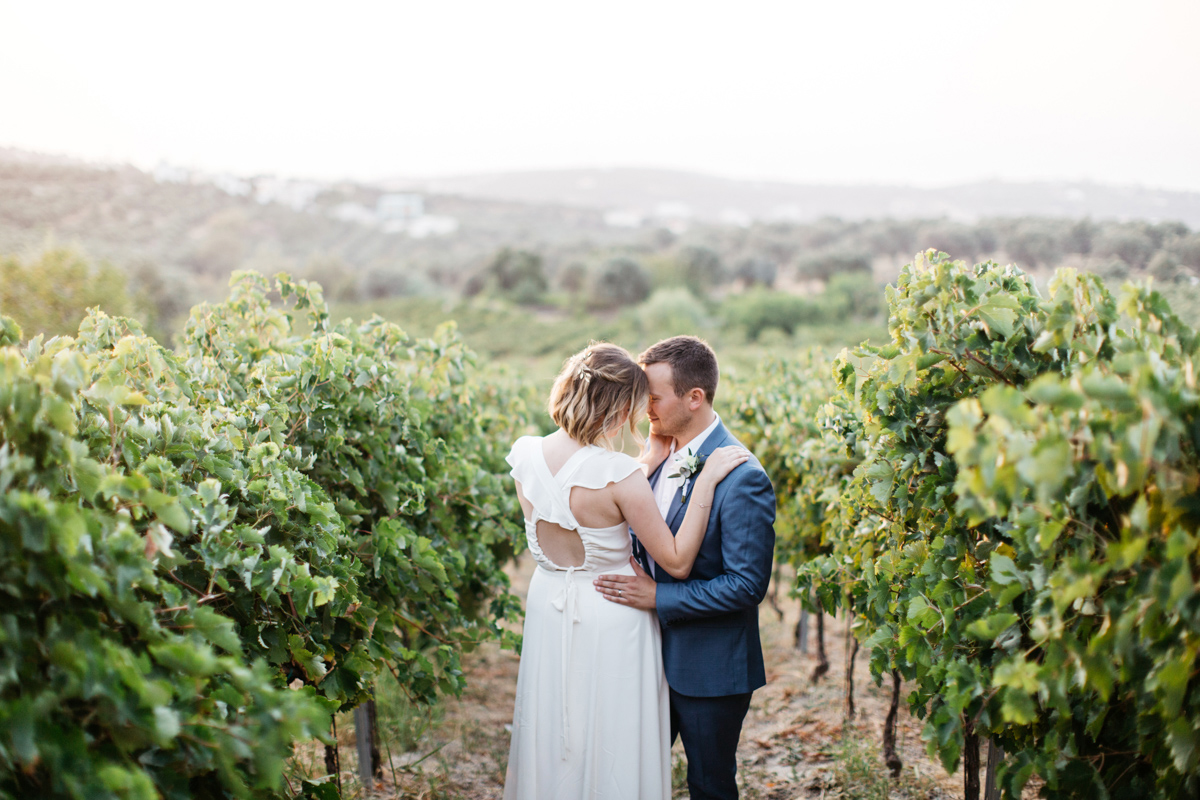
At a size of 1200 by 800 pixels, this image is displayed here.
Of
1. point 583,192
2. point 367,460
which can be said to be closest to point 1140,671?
point 367,460

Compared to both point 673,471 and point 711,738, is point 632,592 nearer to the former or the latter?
point 673,471

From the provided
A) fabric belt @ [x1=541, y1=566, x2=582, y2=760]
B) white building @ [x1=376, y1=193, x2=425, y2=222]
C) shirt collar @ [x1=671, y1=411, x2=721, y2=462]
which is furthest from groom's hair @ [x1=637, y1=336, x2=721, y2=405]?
white building @ [x1=376, y1=193, x2=425, y2=222]

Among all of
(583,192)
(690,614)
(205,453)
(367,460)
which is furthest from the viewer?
(583,192)

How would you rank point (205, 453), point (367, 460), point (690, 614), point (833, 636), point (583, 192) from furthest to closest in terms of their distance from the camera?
point (583, 192), point (833, 636), point (367, 460), point (690, 614), point (205, 453)

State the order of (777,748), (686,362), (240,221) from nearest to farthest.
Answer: (686,362) < (777,748) < (240,221)

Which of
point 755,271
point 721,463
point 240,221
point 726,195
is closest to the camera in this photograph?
point 721,463

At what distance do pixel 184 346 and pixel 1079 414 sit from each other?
3800mm

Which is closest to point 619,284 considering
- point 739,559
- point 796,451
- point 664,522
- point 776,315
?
point 776,315

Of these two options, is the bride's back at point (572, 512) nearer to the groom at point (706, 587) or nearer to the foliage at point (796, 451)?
the groom at point (706, 587)

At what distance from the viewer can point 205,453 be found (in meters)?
2.25

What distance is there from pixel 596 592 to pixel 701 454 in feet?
2.34

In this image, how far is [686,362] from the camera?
2.95m

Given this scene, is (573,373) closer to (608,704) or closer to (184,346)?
(608,704)

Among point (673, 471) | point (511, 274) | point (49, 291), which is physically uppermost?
point (511, 274)
